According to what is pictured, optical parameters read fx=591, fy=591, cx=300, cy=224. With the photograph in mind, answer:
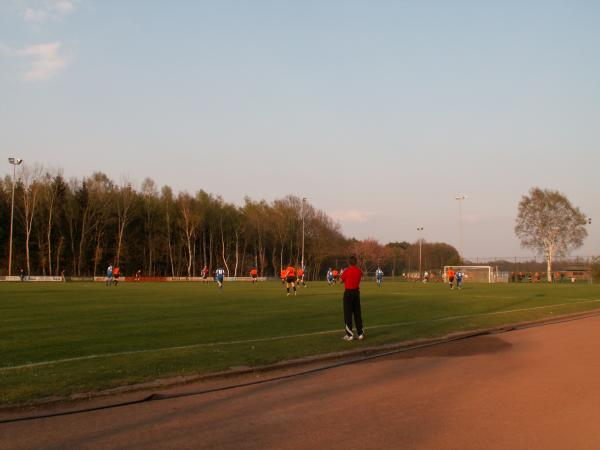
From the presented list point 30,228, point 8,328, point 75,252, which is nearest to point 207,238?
point 75,252

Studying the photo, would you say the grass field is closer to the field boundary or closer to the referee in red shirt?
the field boundary

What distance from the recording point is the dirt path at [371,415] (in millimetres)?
5719

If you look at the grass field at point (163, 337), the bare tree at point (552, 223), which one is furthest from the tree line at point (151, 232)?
the grass field at point (163, 337)

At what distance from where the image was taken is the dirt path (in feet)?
18.8

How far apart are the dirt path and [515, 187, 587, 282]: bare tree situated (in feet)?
261

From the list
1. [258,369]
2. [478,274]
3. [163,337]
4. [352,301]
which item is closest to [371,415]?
[258,369]

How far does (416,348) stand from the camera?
12.3 m

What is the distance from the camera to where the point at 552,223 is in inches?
3307

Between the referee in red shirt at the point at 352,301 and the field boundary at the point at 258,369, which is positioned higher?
the referee in red shirt at the point at 352,301

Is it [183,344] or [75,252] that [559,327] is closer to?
[183,344]

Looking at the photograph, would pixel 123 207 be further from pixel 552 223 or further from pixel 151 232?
pixel 552 223

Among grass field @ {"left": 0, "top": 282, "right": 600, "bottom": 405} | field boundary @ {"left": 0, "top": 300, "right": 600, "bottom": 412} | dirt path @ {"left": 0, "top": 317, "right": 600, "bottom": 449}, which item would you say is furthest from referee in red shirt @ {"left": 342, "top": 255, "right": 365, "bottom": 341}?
dirt path @ {"left": 0, "top": 317, "right": 600, "bottom": 449}

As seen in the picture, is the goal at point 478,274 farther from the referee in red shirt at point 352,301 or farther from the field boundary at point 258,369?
the referee in red shirt at point 352,301

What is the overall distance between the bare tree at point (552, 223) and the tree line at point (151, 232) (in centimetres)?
2486
